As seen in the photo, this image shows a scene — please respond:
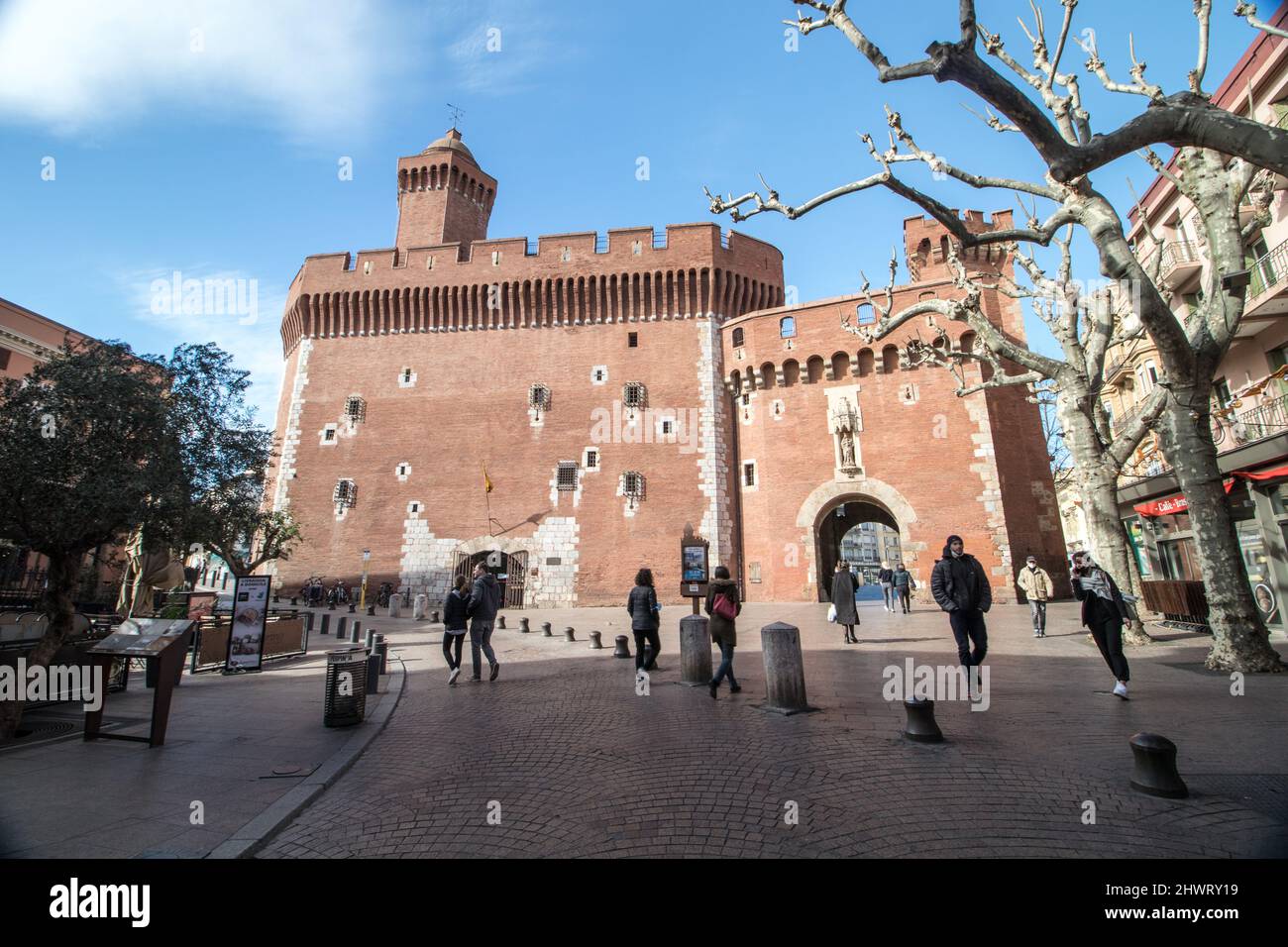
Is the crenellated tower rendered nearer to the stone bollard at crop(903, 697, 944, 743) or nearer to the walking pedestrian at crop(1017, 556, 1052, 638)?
the walking pedestrian at crop(1017, 556, 1052, 638)

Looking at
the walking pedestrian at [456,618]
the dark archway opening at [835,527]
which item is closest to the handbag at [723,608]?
the walking pedestrian at [456,618]

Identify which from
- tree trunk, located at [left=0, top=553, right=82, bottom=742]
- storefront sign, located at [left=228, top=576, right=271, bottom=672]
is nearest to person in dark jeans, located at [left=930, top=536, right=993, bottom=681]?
tree trunk, located at [left=0, top=553, right=82, bottom=742]

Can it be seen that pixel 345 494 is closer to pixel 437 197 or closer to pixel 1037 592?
pixel 437 197

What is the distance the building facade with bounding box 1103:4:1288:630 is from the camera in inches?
458

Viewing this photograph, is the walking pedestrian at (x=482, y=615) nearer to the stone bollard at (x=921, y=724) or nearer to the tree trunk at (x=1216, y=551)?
the stone bollard at (x=921, y=724)

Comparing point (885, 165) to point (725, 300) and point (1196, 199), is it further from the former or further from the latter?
point (725, 300)

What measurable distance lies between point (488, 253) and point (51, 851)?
30402 millimetres

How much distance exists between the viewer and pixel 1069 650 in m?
11.0

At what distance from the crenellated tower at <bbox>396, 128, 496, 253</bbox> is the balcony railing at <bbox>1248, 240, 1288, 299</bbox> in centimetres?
3203

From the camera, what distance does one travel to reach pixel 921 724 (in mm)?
5484

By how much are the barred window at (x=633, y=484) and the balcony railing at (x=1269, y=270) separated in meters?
19.8

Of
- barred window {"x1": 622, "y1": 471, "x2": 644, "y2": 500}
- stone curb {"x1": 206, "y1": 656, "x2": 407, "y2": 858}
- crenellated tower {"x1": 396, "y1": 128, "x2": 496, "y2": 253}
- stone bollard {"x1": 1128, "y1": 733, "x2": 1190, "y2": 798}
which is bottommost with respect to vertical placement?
stone curb {"x1": 206, "y1": 656, "x2": 407, "y2": 858}

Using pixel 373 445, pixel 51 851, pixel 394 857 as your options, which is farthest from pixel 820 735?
pixel 373 445

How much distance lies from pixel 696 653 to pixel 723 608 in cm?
116
